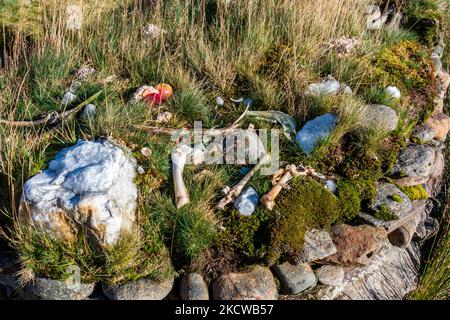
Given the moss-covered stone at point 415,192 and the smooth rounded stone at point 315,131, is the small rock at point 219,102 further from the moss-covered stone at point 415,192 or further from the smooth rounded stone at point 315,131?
the moss-covered stone at point 415,192

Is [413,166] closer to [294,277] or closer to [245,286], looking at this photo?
[294,277]

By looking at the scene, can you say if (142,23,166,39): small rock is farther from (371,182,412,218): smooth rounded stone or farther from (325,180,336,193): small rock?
(371,182,412,218): smooth rounded stone

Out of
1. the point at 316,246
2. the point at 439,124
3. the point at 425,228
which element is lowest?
the point at 425,228

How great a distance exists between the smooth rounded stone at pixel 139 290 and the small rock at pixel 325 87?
220 centimetres

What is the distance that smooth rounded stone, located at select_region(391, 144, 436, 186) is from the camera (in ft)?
14.3

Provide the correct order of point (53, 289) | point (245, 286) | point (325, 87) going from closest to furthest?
point (53, 289), point (245, 286), point (325, 87)

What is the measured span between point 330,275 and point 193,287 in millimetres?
1070

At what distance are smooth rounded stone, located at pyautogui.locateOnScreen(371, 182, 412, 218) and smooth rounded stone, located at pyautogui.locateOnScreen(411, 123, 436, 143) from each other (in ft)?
2.64

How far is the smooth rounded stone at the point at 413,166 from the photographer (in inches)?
Result: 171

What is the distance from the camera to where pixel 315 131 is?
4.29 metres

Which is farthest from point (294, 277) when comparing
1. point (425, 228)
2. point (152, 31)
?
point (152, 31)

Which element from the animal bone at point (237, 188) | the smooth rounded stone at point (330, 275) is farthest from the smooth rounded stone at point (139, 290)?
the smooth rounded stone at point (330, 275)
